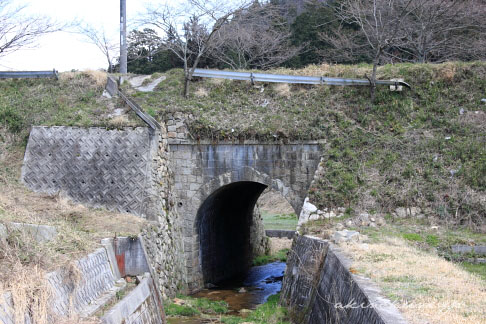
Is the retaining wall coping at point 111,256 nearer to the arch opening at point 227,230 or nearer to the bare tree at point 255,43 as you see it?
the arch opening at point 227,230

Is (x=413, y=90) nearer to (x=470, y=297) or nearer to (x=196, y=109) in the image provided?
(x=196, y=109)

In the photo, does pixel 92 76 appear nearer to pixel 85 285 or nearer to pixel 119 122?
pixel 119 122

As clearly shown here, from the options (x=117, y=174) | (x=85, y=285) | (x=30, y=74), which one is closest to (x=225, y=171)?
(x=117, y=174)

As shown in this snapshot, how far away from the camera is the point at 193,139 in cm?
1489

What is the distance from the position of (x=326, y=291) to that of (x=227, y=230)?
940 centimetres

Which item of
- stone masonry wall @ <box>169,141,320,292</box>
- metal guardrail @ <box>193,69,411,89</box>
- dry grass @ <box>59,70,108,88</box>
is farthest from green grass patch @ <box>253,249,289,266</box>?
dry grass @ <box>59,70,108,88</box>

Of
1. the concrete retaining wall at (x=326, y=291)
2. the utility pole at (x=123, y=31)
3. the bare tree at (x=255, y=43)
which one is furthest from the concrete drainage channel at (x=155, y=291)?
the bare tree at (x=255, y=43)

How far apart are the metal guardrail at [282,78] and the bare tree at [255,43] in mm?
7129

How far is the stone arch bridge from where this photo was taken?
14.1 m

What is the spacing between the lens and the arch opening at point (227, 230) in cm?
1572

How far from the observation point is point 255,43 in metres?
25.9

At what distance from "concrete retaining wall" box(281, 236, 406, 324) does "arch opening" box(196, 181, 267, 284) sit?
4019 mm

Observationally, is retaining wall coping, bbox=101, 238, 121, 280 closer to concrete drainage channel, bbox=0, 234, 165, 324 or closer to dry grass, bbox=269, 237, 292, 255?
concrete drainage channel, bbox=0, 234, 165, 324

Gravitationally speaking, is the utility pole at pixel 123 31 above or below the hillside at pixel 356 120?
above
